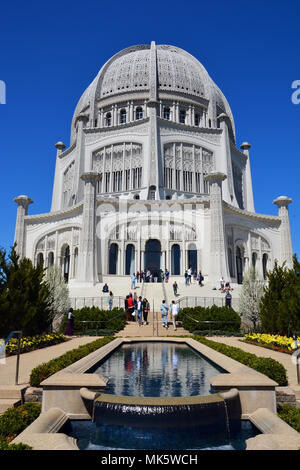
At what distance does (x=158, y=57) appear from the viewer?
166 feet

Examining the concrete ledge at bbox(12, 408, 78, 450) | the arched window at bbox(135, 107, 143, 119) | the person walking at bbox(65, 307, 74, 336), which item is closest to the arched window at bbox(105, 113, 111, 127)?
the arched window at bbox(135, 107, 143, 119)

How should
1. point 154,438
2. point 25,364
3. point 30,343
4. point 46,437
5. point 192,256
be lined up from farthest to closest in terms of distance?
point 192,256 → point 30,343 → point 25,364 → point 154,438 → point 46,437

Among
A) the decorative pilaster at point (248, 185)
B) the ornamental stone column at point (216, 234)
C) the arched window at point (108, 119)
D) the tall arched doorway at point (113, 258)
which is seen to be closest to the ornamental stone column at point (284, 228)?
the ornamental stone column at point (216, 234)

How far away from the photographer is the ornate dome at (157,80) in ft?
158

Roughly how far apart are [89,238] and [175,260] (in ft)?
26.7

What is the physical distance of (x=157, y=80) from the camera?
157 feet

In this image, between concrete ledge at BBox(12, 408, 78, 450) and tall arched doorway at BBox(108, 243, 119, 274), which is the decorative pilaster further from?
concrete ledge at BBox(12, 408, 78, 450)

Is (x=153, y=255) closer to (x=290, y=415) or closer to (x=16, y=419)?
(x=290, y=415)

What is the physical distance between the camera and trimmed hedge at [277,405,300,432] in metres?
4.99

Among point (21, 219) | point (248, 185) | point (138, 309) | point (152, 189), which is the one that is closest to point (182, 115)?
point (248, 185)

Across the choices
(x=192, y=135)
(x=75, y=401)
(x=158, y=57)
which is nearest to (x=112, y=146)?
(x=192, y=135)

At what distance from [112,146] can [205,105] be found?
49.1ft
